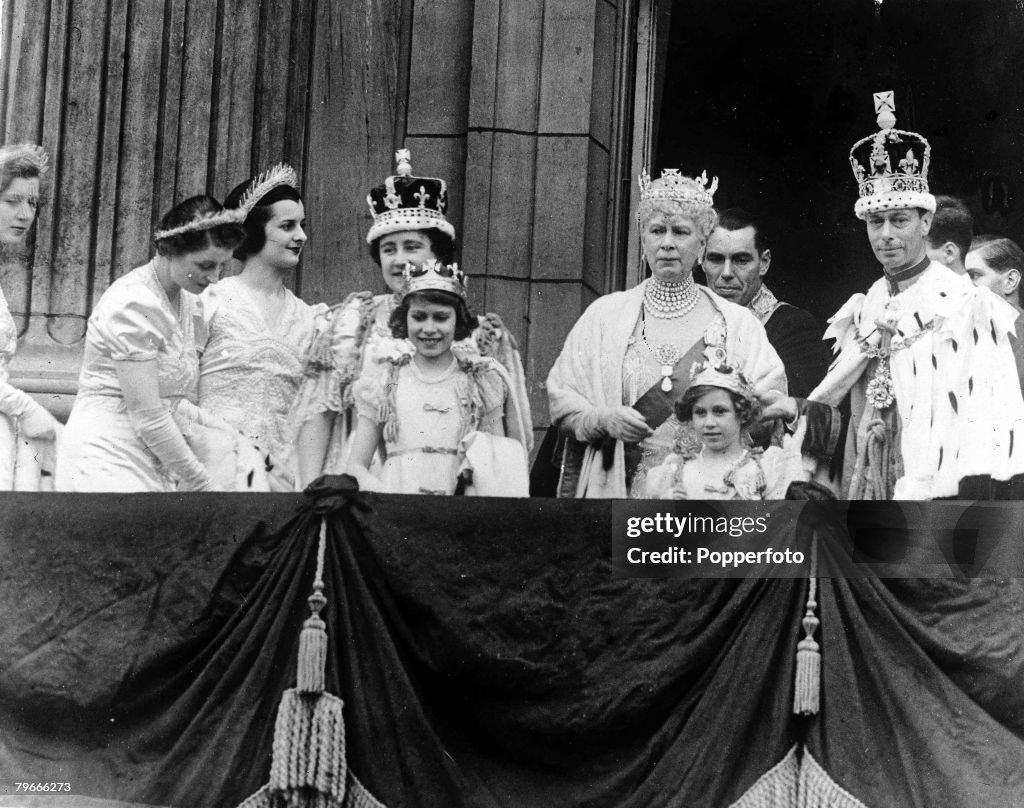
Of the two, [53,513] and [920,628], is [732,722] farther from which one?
[53,513]

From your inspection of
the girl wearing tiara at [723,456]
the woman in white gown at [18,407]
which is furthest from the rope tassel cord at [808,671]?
the woman in white gown at [18,407]

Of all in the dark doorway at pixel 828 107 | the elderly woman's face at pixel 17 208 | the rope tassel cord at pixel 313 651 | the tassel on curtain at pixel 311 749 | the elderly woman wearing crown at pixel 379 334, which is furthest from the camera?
the dark doorway at pixel 828 107

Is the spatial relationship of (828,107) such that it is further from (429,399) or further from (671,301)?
(429,399)

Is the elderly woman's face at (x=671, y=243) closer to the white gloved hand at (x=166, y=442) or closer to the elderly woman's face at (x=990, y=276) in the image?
the elderly woman's face at (x=990, y=276)

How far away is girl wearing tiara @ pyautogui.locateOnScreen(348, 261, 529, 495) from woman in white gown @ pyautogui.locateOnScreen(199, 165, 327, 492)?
1.25 ft

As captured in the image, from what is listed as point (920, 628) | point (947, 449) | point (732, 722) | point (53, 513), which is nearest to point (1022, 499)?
point (947, 449)

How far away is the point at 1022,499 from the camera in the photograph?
10.2 m

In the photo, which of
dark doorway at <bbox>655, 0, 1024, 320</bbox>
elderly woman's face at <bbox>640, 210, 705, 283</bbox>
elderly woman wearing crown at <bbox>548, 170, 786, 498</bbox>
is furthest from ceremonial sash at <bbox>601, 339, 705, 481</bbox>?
dark doorway at <bbox>655, 0, 1024, 320</bbox>

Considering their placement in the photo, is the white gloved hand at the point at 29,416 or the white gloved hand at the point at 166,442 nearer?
the white gloved hand at the point at 166,442

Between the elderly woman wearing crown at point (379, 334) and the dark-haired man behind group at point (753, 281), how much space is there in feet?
3.59

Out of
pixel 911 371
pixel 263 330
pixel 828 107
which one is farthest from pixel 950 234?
pixel 263 330

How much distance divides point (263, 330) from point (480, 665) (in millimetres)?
2082

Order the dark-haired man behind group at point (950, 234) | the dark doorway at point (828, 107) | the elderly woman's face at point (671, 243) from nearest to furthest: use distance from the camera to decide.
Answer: the elderly woman's face at point (671, 243) → the dark-haired man behind group at point (950, 234) → the dark doorway at point (828, 107)

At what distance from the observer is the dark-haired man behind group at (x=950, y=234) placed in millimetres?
10969
